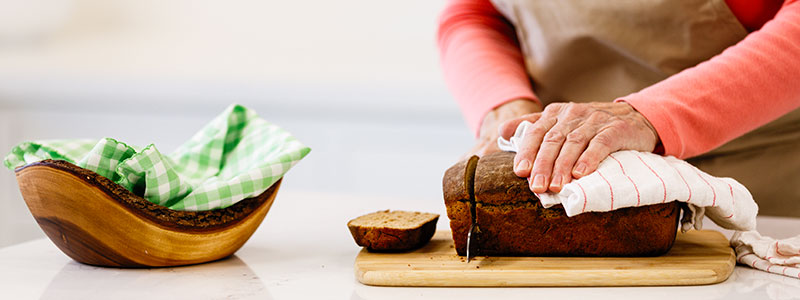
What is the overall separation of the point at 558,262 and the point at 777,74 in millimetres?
414

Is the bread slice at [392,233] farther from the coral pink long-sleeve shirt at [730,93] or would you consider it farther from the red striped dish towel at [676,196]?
the coral pink long-sleeve shirt at [730,93]

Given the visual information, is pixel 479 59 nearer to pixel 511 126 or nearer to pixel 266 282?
pixel 511 126

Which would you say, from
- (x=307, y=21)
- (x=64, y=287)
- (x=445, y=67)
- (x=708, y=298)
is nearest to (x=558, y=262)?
(x=708, y=298)

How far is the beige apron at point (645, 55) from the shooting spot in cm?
119

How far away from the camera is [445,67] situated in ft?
4.74

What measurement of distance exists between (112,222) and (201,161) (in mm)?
214

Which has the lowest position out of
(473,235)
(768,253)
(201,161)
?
(768,253)

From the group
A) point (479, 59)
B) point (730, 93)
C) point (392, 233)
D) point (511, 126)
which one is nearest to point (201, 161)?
point (392, 233)

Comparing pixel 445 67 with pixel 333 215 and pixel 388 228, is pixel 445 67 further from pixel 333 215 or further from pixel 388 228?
pixel 388 228

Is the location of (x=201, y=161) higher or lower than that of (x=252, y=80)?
higher

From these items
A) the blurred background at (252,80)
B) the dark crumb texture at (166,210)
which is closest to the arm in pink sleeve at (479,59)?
the dark crumb texture at (166,210)

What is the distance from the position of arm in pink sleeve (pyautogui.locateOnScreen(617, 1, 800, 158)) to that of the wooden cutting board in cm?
18

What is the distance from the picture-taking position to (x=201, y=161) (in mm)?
991

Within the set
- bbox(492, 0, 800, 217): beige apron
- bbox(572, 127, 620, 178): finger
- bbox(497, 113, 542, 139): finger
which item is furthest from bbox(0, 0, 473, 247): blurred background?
bbox(572, 127, 620, 178): finger
